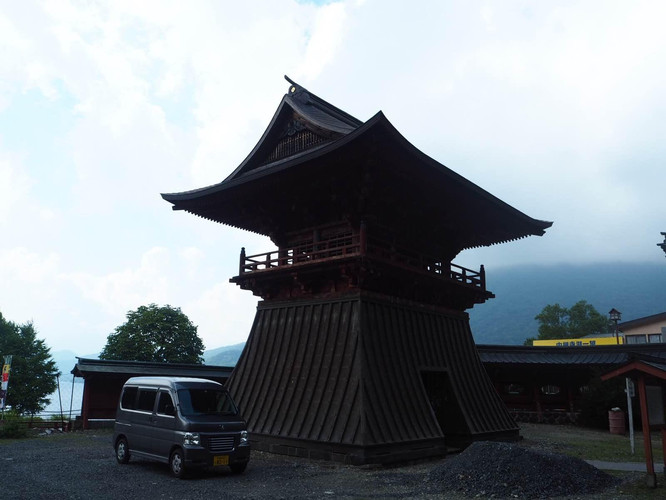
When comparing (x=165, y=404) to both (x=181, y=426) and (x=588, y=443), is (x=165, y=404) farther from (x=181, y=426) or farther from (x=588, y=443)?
(x=588, y=443)

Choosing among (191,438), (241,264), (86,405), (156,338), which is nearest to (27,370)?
(156,338)

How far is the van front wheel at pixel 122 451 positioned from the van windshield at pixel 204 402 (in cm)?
281

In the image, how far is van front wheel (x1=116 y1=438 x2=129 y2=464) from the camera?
14.1 metres

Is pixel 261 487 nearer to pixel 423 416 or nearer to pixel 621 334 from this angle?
pixel 423 416

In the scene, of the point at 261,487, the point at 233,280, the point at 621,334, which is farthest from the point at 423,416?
the point at 621,334

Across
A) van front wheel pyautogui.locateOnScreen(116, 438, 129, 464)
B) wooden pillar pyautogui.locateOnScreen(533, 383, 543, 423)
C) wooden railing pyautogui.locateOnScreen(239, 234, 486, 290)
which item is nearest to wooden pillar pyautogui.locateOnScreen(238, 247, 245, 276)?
wooden railing pyautogui.locateOnScreen(239, 234, 486, 290)

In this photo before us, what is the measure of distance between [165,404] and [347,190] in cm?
868

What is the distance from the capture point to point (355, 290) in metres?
16.9

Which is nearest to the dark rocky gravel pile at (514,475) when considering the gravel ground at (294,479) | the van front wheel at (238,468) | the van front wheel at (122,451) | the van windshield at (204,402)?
the gravel ground at (294,479)

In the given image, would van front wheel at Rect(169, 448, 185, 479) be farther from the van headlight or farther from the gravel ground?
the van headlight

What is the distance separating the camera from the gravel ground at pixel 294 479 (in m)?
10.6

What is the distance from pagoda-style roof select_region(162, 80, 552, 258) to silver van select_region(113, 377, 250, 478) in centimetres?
745

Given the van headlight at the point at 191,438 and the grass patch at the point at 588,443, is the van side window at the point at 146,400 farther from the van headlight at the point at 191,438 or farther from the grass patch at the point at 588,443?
the grass patch at the point at 588,443

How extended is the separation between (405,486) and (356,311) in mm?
6024
